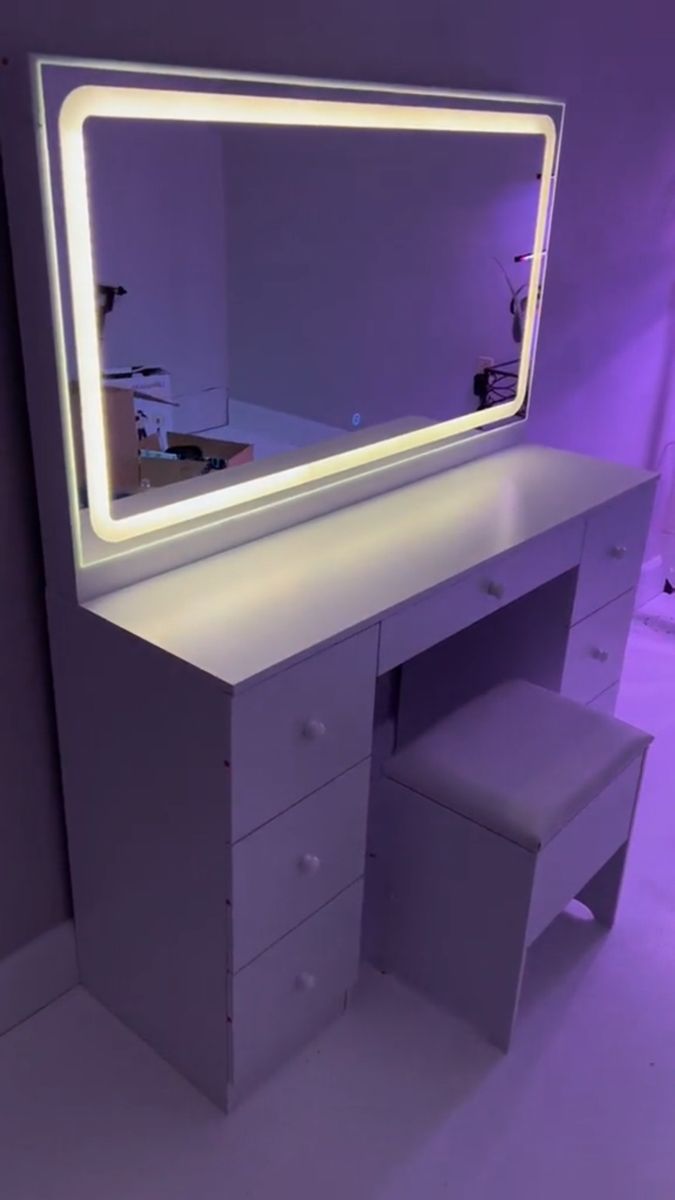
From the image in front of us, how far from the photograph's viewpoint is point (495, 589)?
1.58 m

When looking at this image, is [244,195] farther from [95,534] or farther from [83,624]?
[83,624]

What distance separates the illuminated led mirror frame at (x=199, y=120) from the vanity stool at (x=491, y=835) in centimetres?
49

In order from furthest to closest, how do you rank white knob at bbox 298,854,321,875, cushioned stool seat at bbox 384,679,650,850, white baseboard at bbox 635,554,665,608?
white baseboard at bbox 635,554,665,608, cushioned stool seat at bbox 384,679,650,850, white knob at bbox 298,854,321,875

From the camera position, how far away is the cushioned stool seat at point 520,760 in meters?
1.49

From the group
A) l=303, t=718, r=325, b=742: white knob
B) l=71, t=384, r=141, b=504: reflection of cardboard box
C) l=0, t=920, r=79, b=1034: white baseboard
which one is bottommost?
l=0, t=920, r=79, b=1034: white baseboard

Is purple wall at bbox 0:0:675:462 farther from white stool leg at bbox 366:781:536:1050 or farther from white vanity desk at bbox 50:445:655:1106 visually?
white stool leg at bbox 366:781:536:1050

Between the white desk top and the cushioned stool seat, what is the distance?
0.31 metres

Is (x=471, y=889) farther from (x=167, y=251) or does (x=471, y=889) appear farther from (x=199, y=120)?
(x=199, y=120)

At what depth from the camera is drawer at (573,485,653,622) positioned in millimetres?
1839

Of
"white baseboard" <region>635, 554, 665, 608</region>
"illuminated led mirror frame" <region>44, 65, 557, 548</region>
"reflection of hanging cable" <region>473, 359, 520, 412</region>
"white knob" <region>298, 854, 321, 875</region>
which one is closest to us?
"illuminated led mirror frame" <region>44, 65, 557, 548</region>

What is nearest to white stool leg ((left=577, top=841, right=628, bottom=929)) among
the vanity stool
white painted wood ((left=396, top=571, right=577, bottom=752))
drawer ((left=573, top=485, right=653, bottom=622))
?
the vanity stool

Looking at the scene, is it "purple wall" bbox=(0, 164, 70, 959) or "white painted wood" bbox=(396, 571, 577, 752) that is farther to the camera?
"white painted wood" bbox=(396, 571, 577, 752)

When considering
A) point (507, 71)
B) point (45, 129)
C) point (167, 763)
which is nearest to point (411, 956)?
point (167, 763)

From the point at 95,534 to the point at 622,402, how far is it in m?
1.85
